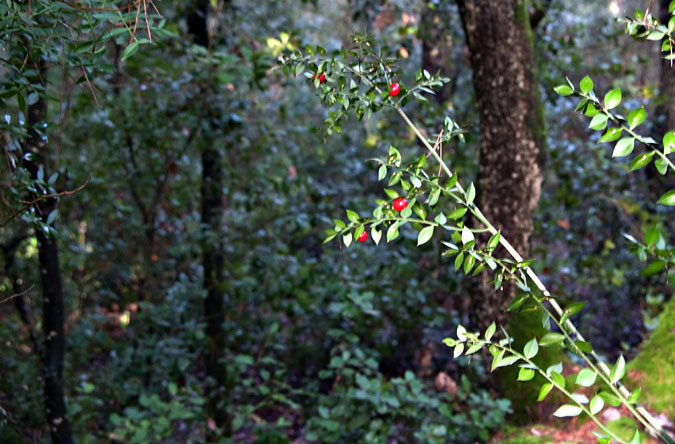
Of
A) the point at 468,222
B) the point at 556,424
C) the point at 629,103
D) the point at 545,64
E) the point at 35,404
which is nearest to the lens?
the point at 556,424

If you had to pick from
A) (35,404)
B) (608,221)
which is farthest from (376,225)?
(608,221)

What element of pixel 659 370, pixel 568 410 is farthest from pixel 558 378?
pixel 659 370

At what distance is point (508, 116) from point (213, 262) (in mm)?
2475

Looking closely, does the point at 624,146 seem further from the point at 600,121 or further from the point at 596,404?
the point at 596,404

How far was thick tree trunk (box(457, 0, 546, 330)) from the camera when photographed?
8.93 ft

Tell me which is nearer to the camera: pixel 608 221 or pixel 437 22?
pixel 437 22

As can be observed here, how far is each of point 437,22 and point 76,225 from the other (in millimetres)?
3775

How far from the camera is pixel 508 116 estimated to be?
2732 millimetres

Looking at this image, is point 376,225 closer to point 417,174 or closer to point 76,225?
point 417,174

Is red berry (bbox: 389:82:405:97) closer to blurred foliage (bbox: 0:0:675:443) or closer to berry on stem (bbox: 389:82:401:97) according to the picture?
berry on stem (bbox: 389:82:401:97)

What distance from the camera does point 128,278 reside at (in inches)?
207

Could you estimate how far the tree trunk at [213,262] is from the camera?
4141mm

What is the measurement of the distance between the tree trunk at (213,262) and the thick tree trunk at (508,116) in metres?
2.01

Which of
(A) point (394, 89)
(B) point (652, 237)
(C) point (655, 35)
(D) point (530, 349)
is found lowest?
(D) point (530, 349)
